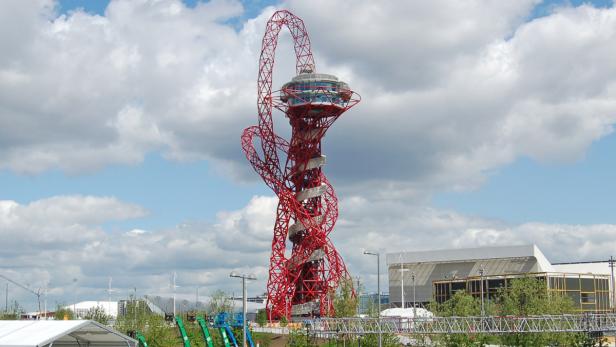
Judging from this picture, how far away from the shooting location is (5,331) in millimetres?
53875

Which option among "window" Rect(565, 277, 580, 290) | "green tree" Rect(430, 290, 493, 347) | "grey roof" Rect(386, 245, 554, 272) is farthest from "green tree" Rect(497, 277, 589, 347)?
"grey roof" Rect(386, 245, 554, 272)

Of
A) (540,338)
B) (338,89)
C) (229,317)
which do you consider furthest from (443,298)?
(540,338)

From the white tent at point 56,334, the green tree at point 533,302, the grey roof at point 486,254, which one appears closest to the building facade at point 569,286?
the grey roof at point 486,254

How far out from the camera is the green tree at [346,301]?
393 feet

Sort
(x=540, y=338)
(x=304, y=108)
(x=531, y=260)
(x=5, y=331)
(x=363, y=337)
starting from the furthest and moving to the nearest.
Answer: (x=531, y=260)
(x=304, y=108)
(x=363, y=337)
(x=540, y=338)
(x=5, y=331)

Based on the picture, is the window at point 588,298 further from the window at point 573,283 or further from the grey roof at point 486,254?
the grey roof at point 486,254

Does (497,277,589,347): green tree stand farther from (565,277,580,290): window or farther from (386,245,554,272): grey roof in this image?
(386,245,554,272): grey roof

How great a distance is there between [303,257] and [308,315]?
32.9 ft

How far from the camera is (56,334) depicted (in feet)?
165

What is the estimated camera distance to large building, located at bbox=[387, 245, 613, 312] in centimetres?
16488

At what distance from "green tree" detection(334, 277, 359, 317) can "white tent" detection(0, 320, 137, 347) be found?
200 feet

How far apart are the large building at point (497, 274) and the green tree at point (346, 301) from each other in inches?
1398

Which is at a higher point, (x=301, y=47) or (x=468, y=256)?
(x=301, y=47)

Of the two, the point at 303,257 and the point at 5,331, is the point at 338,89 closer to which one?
the point at 303,257
